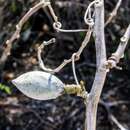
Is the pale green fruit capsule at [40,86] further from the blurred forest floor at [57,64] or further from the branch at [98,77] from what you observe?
the blurred forest floor at [57,64]

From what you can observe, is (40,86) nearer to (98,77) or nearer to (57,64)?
(98,77)

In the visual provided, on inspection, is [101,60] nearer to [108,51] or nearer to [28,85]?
[28,85]

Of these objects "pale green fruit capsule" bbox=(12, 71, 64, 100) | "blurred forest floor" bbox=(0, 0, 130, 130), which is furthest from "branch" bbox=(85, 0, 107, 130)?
"blurred forest floor" bbox=(0, 0, 130, 130)

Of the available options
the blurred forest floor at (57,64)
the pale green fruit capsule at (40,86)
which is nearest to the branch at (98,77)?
the pale green fruit capsule at (40,86)

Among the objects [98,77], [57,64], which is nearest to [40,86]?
[98,77]

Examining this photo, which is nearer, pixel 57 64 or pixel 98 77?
pixel 98 77

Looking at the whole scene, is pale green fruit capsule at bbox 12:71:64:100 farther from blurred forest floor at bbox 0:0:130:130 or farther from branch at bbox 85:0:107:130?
blurred forest floor at bbox 0:0:130:130
